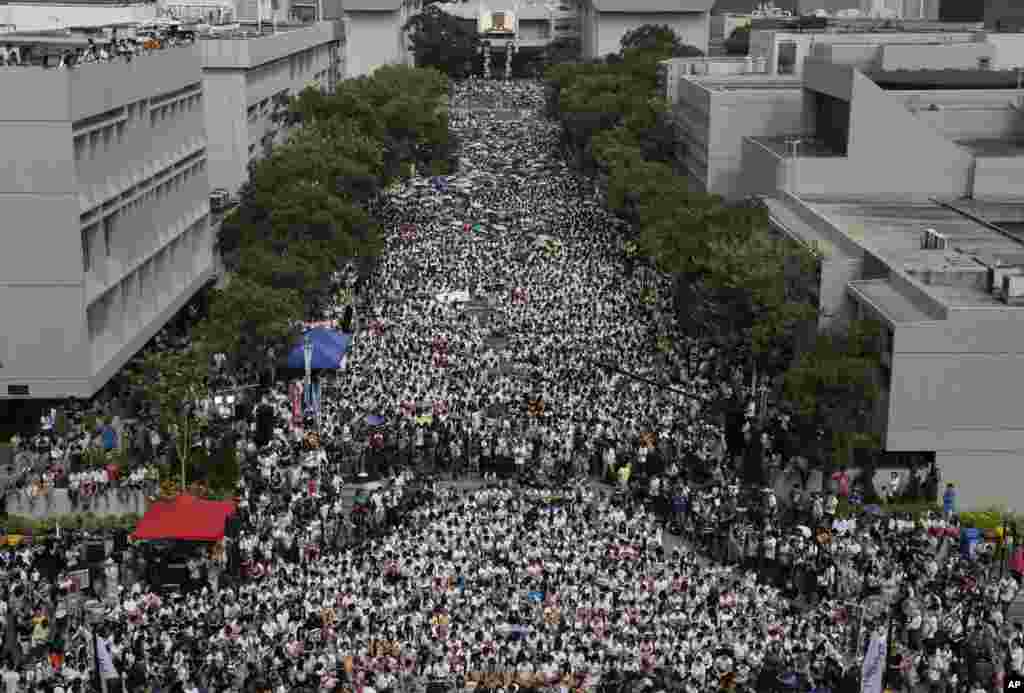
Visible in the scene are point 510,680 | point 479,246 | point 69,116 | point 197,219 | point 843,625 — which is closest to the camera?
point 510,680

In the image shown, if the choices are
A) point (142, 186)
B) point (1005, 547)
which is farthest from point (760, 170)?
point (1005, 547)

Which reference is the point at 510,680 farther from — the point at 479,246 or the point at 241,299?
the point at 479,246

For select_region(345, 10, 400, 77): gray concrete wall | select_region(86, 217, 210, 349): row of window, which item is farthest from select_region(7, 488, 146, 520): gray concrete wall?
select_region(345, 10, 400, 77): gray concrete wall

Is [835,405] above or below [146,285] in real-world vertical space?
below

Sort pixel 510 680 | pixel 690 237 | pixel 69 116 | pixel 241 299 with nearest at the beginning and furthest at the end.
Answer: pixel 510 680, pixel 69 116, pixel 241 299, pixel 690 237

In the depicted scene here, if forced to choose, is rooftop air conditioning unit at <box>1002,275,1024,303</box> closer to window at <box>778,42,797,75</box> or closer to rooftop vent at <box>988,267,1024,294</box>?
rooftop vent at <box>988,267,1024,294</box>

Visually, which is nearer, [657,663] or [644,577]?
[657,663]

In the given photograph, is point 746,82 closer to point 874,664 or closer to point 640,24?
point 874,664

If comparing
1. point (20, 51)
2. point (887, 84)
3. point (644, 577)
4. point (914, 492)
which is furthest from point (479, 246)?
point (644, 577)
